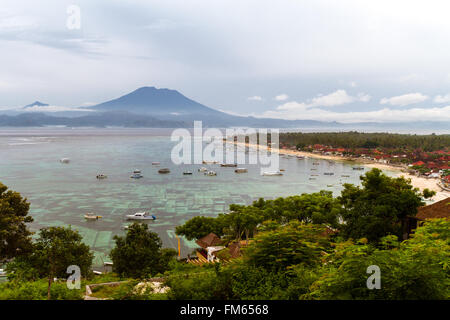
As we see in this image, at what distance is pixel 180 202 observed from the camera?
30.2 m

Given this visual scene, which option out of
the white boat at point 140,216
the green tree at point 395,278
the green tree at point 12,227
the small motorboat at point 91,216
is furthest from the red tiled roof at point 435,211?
the small motorboat at point 91,216

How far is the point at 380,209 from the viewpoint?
11648mm

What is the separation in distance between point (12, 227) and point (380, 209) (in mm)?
12748

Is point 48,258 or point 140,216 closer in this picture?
point 48,258

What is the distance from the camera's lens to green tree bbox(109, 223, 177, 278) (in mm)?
11359

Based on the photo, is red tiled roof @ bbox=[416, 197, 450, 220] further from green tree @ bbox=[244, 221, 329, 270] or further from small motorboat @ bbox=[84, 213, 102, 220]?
small motorboat @ bbox=[84, 213, 102, 220]

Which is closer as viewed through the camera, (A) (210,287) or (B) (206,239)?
(A) (210,287)

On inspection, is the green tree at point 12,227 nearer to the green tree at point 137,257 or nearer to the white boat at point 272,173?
the green tree at point 137,257

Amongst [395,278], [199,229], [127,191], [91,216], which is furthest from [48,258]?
[127,191]

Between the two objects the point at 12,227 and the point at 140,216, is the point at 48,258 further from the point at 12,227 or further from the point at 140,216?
the point at 140,216

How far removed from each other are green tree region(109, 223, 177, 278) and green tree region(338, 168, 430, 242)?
7.22 m
